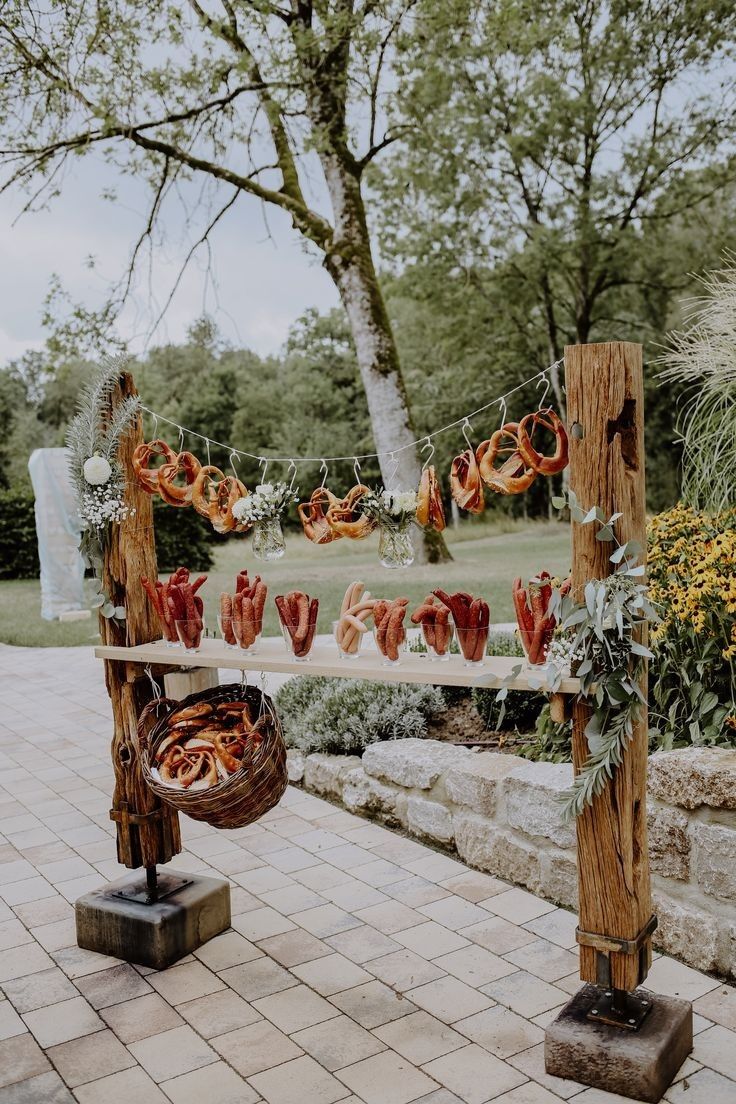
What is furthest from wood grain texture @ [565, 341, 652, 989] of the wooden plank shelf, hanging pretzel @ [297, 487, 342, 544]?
hanging pretzel @ [297, 487, 342, 544]

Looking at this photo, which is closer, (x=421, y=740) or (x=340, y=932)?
(x=340, y=932)

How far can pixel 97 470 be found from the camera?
9.64 feet

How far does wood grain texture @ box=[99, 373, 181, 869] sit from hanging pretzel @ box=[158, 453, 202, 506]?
131 millimetres

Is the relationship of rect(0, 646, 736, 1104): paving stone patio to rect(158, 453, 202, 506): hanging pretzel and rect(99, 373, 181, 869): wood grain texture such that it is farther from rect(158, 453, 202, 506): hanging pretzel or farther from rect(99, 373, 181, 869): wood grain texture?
rect(158, 453, 202, 506): hanging pretzel

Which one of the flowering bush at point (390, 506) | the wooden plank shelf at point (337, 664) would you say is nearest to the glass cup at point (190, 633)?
the wooden plank shelf at point (337, 664)

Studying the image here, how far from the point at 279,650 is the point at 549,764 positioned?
1.13 metres

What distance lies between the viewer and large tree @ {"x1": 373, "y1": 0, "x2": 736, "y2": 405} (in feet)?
50.6

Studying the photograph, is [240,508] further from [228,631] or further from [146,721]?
[146,721]

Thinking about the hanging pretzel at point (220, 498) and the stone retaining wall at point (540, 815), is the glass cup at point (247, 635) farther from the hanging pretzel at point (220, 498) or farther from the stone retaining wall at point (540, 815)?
the stone retaining wall at point (540, 815)

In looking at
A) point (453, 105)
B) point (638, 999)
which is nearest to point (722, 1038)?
point (638, 999)

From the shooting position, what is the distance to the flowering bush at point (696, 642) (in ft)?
10.3

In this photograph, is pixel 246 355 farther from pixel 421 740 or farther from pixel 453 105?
pixel 421 740

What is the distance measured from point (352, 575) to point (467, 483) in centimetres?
927

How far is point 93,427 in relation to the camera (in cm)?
301
